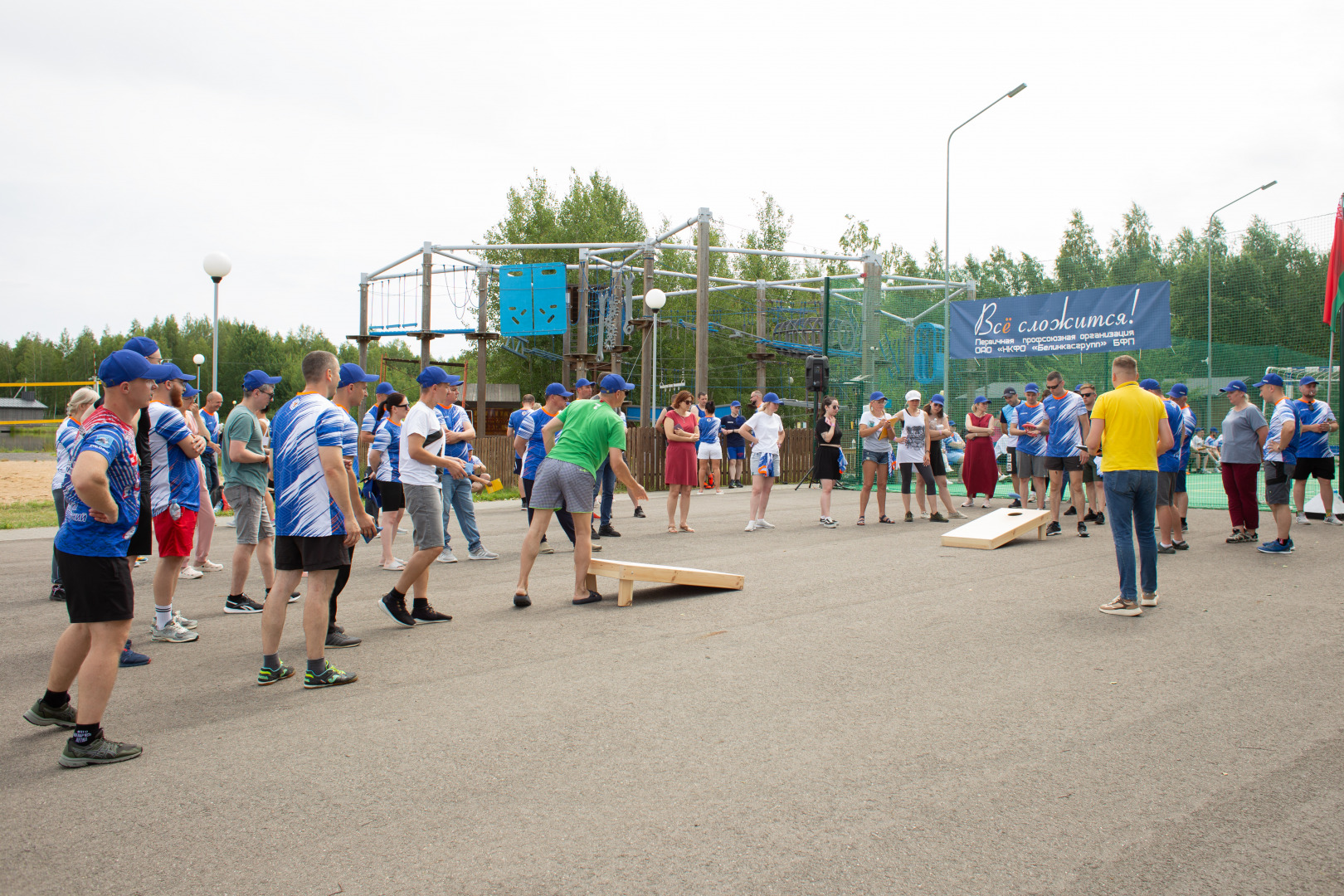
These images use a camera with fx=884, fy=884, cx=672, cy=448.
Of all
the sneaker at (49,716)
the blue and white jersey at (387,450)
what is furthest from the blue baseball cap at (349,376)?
the blue and white jersey at (387,450)

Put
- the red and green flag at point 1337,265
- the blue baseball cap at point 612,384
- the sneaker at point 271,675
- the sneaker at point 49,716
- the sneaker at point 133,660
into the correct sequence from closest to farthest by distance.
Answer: the sneaker at point 49,716, the sneaker at point 271,675, the sneaker at point 133,660, the blue baseball cap at point 612,384, the red and green flag at point 1337,265

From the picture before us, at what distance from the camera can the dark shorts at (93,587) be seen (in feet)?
13.0

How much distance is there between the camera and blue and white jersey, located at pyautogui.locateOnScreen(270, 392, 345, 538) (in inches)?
→ 196

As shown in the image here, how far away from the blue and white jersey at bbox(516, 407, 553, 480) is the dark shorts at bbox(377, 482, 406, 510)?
2210 millimetres

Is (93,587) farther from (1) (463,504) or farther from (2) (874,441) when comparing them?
(2) (874,441)

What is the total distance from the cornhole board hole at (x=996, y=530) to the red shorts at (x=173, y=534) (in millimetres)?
8092

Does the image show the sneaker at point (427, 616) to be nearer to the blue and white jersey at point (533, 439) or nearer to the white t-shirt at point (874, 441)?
the blue and white jersey at point (533, 439)

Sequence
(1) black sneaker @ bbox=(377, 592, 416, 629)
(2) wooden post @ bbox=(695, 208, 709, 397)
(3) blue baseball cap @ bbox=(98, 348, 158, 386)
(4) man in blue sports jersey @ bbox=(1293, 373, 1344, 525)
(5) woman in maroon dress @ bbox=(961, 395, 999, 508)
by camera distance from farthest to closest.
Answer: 1. (2) wooden post @ bbox=(695, 208, 709, 397)
2. (5) woman in maroon dress @ bbox=(961, 395, 999, 508)
3. (4) man in blue sports jersey @ bbox=(1293, 373, 1344, 525)
4. (1) black sneaker @ bbox=(377, 592, 416, 629)
5. (3) blue baseball cap @ bbox=(98, 348, 158, 386)

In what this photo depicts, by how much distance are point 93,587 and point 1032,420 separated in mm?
Result: 12186

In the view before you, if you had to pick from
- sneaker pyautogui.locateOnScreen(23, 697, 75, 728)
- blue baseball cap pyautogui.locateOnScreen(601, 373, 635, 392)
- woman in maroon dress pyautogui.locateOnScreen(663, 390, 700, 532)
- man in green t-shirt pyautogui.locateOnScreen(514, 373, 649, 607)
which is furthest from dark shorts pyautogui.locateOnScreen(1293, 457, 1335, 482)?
sneaker pyautogui.locateOnScreen(23, 697, 75, 728)

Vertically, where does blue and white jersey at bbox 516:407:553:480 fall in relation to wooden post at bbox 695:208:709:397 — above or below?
below

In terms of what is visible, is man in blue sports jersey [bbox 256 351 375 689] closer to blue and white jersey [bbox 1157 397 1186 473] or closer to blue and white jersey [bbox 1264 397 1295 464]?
blue and white jersey [bbox 1157 397 1186 473]

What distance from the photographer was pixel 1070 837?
3.10 meters

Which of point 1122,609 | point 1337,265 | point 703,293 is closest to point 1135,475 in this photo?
point 1122,609
